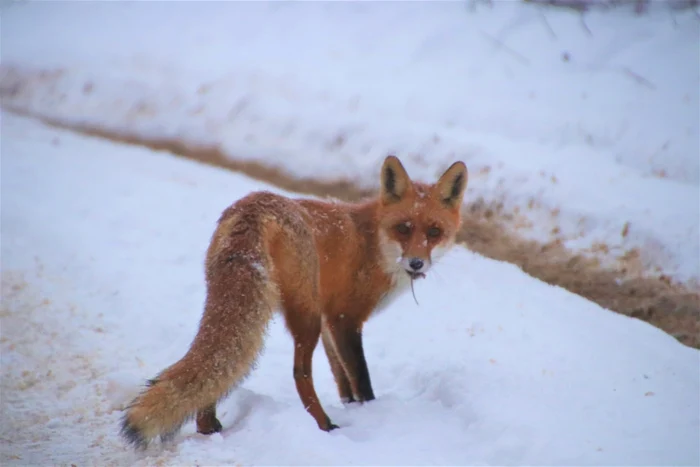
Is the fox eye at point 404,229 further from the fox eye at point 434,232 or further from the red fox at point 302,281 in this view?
the fox eye at point 434,232

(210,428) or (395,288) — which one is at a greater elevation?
(395,288)

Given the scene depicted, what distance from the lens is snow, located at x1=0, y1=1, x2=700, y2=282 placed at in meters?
7.89

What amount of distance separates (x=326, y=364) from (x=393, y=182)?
6.24 feet

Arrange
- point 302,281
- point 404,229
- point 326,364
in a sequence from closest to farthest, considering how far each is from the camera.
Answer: point 302,281
point 404,229
point 326,364

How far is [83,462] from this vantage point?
3516 millimetres

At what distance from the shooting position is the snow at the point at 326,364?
3975 millimetres

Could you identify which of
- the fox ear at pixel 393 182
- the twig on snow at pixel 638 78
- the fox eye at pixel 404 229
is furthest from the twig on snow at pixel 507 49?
the fox eye at pixel 404 229

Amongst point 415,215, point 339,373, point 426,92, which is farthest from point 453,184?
point 426,92

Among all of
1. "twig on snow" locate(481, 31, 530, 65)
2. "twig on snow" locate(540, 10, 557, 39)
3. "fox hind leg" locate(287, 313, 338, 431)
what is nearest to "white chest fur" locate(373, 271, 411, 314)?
"fox hind leg" locate(287, 313, 338, 431)

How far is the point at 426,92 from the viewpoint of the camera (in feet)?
35.6

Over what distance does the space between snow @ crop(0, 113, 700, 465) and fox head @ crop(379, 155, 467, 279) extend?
381mm

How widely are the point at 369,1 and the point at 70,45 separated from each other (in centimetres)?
598

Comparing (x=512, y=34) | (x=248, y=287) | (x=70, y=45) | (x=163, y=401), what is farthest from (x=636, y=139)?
(x=70, y=45)

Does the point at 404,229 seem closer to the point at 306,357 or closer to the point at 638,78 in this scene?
the point at 306,357
